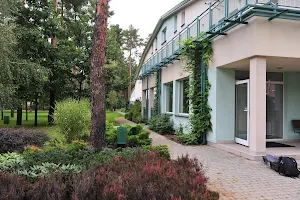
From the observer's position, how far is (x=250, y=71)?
22.6ft

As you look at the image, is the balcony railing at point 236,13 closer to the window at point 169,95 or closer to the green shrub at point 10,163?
the window at point 169,95

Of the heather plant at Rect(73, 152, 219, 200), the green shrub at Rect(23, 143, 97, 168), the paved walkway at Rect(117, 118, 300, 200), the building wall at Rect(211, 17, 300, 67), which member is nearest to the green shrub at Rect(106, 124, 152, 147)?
the paved walkway at Rect(117, 118, 300, 200)

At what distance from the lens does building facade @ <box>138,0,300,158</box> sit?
21.7 ft

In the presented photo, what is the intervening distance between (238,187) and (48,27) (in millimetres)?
15814

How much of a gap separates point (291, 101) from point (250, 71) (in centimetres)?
354

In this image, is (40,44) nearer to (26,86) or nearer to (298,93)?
(26,86)

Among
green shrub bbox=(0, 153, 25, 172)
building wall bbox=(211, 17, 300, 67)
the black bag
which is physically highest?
building wall bbox=(211, 17, 300, 67)

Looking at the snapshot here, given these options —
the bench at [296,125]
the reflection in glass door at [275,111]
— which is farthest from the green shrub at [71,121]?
the bench at [296,125]

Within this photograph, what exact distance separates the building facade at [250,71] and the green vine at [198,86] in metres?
0.23

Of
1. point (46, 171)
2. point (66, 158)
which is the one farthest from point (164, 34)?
point (46, 171)

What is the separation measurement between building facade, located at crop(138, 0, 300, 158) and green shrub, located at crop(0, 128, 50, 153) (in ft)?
18.8

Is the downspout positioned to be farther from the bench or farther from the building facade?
the bench

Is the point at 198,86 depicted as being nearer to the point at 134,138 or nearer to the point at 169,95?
the point at 134,138

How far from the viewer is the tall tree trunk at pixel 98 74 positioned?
18.8 feet
